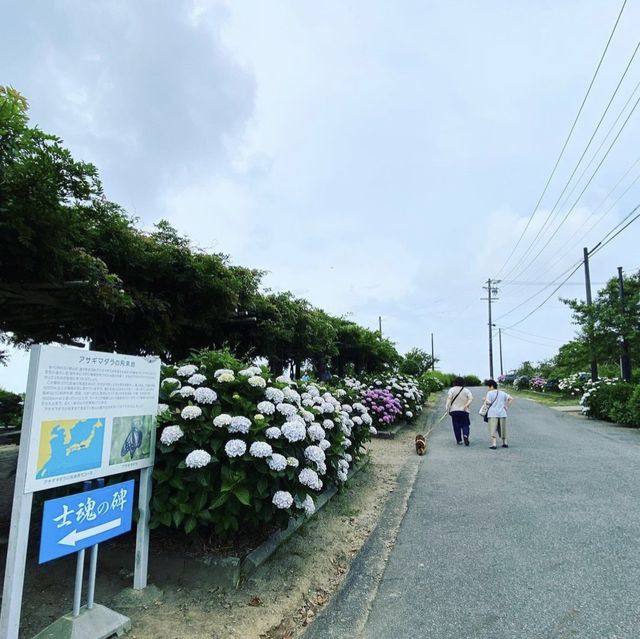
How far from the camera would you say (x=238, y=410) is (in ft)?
12.4

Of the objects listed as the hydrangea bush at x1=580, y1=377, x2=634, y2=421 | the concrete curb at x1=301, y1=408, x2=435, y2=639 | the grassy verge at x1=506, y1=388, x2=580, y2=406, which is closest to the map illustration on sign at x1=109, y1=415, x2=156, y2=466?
the concrete curb at x1=301, y1=408, x2=435, y2=639

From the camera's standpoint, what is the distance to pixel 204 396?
3.67 metres

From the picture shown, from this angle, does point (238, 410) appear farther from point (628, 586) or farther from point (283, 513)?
point (628, 586)

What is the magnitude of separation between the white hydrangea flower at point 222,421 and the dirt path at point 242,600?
114 centimetres

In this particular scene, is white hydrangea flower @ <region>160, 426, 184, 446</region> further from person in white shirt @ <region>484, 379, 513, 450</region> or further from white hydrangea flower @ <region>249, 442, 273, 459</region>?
person in white shirt @ <region>484, 379, 513, 450</region>

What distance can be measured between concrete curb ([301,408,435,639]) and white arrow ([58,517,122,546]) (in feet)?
4.58

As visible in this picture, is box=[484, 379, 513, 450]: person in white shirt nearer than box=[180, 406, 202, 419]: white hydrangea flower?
No

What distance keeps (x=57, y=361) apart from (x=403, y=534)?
3.81 metres

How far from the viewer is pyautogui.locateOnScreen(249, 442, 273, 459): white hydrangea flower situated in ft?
11.0

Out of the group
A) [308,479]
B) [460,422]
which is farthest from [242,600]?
→ [460,422]

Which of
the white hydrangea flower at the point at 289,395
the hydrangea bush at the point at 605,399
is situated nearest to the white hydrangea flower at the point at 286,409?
the white hydrangea flower at the point at 289,395

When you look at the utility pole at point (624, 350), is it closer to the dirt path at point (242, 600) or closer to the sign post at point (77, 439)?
the dirt path at point (242, 600)

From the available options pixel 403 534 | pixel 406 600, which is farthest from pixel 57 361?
pixel 403 534

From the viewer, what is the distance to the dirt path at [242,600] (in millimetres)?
2846
